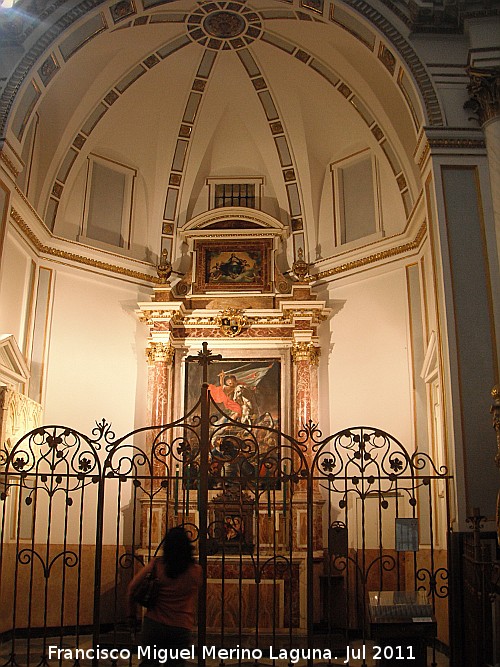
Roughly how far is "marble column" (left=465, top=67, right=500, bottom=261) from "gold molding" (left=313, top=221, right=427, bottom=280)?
8.68 feet

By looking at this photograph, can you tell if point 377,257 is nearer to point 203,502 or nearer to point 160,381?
point 160,381

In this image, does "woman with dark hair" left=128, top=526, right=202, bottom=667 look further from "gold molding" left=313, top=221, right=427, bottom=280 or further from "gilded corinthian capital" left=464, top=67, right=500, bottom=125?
"gold molding" left=313, top=221, right=427, bottom=280

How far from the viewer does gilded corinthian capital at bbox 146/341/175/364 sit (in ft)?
41.6

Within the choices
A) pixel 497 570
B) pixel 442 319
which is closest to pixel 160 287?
pixel 442 319

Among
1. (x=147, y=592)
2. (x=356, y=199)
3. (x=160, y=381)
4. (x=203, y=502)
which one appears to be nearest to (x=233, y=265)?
(x=356, y=199)

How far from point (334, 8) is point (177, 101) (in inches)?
161

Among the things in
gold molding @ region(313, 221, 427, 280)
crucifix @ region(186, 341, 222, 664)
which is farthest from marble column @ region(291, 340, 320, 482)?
crucifix @ region(186, 341, 222, 664)

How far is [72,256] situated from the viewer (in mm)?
12562

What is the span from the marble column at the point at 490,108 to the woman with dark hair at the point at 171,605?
18.1ft

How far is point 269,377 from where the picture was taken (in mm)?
12844

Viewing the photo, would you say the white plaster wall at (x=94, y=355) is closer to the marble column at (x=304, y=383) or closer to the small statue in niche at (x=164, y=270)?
the small statue in niche at (x=164, y=270)

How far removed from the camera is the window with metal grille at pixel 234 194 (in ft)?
46.4

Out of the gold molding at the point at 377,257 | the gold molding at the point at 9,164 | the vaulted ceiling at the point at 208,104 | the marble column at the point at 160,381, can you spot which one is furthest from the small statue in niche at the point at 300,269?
the gold molding at the point at 9,164

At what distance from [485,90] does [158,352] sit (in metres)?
6.94
